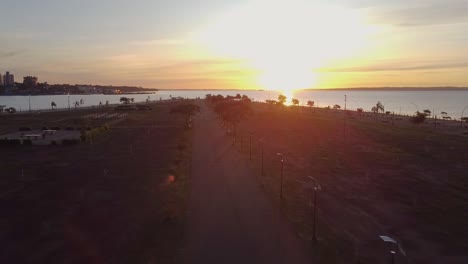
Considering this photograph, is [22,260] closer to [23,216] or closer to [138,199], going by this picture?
Answer: [23,216]

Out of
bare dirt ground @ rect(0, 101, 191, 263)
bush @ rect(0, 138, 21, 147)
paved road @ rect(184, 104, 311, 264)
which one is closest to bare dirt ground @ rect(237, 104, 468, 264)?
paved road @ rect(184, 104, 311, 264)

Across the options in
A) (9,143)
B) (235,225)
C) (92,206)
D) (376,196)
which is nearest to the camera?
(235,225)

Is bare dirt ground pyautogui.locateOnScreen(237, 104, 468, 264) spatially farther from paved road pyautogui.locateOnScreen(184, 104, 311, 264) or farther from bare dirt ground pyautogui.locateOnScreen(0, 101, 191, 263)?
bare dirt ground pyautogui.locateOnScreen(0, 101, 191, 263)

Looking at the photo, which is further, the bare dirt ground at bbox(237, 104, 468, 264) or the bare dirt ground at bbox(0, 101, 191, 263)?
the bare dirt ground at bbox(237, 104, 468, 264)

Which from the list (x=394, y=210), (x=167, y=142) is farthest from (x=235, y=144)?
(x=394, y=210)

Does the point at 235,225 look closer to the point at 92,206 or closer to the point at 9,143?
the point at 92,206

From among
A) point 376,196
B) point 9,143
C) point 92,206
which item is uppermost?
point 9,143

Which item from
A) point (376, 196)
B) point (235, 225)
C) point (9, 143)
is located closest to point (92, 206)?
point (235, 225)
